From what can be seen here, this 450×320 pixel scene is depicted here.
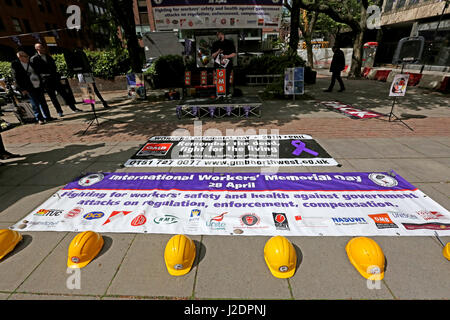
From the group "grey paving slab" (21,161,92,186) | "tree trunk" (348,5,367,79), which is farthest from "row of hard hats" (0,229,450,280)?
"tree trunk" (348,5,367,79)

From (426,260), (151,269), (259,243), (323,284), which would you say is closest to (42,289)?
(151,269)

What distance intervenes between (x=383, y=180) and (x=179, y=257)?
3.85 metres

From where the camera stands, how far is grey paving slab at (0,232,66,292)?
7.88ft

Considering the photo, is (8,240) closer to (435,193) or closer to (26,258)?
(26,258)

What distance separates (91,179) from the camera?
4289 mm

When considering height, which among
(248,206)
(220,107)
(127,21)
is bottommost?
(248,206)

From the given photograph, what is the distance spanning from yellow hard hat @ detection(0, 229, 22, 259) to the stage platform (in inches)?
234

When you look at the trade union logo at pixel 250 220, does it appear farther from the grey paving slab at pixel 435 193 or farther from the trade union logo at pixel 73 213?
the grey paving slab at pixel 435 193

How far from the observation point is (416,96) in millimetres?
11086

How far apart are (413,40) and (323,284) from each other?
8.17 m

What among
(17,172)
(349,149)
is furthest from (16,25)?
(349,149)

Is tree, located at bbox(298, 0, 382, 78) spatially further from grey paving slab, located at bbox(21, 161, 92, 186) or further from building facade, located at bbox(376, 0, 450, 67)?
grey paving slab, located at bbox(21, 161, 92, 186)

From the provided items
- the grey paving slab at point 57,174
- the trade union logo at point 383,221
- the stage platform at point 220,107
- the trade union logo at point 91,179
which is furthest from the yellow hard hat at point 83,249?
the stage platform at point 220,107

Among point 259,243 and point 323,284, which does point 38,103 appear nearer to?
point 259,243
